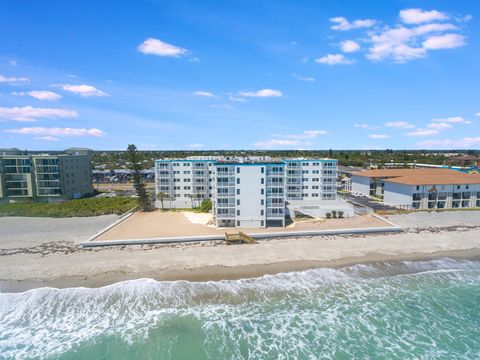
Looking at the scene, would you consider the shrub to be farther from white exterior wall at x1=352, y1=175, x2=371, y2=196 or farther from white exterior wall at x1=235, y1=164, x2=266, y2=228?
white exterior wall at x1=352, y1=175, x2=371, y2=196

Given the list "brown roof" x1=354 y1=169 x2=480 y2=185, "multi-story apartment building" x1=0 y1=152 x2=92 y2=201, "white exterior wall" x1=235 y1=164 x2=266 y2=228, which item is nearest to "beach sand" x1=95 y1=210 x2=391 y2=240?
"white exterior wall" x1=235 y1=164 x2=266 y2=228

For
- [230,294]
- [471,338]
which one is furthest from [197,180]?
[471,338]

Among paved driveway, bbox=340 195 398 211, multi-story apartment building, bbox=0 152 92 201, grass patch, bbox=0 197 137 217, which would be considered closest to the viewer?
grass patch, bbox=0 197 137 217

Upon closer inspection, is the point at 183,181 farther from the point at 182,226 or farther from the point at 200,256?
the point at 200,256

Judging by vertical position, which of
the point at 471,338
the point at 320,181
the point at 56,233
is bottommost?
the point at 471,338

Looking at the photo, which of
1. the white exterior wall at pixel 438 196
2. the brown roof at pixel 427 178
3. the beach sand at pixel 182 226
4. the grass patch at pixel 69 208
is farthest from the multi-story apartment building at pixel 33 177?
the white exterior wall at pixel 438 196

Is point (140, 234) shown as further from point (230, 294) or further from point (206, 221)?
point (230, 294)
